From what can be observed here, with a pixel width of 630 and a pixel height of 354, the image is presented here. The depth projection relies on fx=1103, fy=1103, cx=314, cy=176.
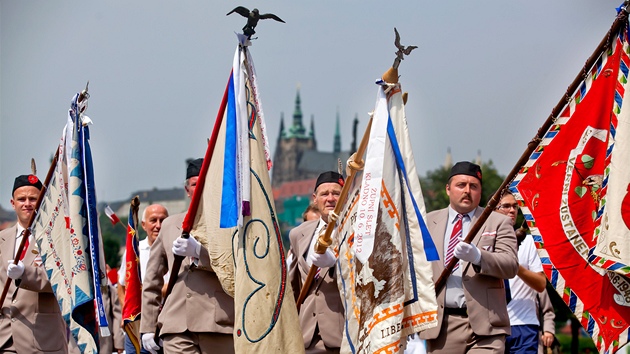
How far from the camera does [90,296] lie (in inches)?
395

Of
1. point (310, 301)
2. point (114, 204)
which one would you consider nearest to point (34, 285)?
point (310, 301)

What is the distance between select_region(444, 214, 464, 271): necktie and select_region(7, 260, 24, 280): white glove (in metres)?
4.01

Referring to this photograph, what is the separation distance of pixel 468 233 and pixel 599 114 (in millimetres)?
1436

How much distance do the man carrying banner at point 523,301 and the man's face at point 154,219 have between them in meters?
3.73

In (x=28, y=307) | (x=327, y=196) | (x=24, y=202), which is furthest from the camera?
(x=24, y=202)

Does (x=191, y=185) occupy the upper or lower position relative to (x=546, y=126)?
lower

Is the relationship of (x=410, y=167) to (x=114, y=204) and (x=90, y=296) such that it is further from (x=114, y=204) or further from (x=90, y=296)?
(x=114, y=204)

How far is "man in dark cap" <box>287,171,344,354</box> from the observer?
9438 mm

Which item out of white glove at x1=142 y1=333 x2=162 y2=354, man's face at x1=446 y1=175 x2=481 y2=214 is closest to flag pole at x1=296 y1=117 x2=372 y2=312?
man's face at x1=446 y1=175 x2=481 y2=214

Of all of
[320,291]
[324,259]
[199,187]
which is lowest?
[320,291]

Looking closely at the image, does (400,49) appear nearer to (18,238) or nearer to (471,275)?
(471,275)

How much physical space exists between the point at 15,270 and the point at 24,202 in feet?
3.34

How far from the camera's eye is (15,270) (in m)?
10.3

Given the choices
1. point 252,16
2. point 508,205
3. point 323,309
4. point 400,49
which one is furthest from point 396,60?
point 508,205
